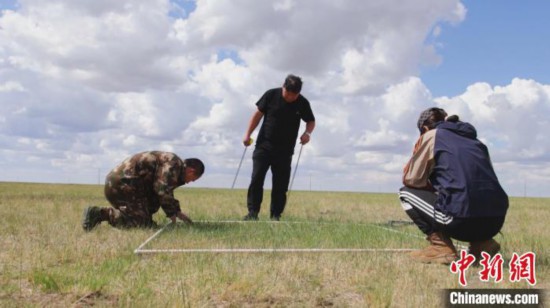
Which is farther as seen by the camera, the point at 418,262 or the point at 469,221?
the point at 418,262

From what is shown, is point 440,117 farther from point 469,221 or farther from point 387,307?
point 387,307

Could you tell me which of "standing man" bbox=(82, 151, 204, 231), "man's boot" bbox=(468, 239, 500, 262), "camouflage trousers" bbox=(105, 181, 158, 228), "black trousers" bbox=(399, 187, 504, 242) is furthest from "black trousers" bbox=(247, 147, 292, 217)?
"man's boot" bbox=(468, 239, 500, 262)

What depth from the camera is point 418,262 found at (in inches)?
186

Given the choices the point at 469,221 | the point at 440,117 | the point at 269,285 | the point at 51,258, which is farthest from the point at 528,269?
the point at 51,258

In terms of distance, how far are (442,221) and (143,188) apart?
Answer: 12.8 feet

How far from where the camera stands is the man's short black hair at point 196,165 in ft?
21.1

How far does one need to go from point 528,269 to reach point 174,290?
111 inches

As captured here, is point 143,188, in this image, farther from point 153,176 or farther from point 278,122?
point 278,122

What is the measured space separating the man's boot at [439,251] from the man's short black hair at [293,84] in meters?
3.67

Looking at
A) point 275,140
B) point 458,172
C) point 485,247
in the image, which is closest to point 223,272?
point 458,172

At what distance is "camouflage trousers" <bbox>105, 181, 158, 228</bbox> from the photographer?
680cm

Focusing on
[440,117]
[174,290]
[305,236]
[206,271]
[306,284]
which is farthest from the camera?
[305,236]

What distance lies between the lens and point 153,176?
22.3 feet

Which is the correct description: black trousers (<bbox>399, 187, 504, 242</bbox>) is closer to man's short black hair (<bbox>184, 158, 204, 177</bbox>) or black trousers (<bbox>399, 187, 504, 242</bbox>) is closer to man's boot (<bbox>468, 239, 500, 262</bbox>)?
man's boot (<bbox>468, 239, 500, 262</bbox>)
